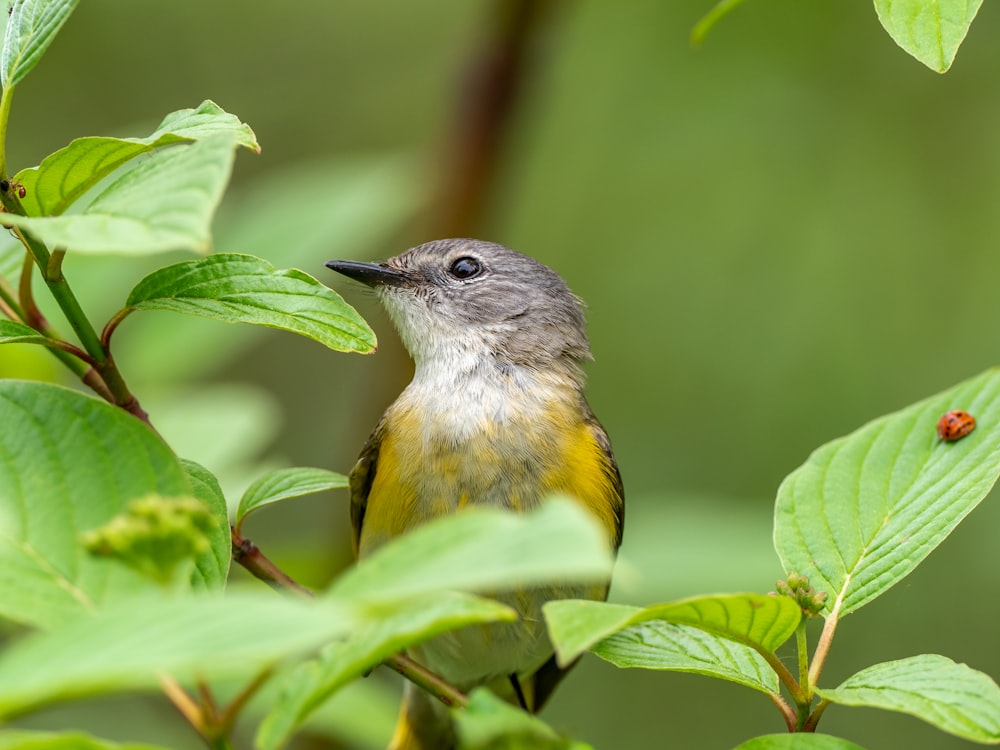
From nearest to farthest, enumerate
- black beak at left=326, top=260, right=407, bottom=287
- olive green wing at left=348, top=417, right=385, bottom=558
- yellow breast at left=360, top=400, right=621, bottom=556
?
yellow breast at left=360, top=400, right=621, bottom=556
olive green wing at left=348, top=417, right=385, bottom=558
black beak at left=326, top=260, right=407, bottom=287

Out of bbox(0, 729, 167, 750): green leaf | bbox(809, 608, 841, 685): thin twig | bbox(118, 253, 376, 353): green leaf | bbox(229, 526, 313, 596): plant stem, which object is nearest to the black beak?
bbox(229, 526, 313, 596): plant stem

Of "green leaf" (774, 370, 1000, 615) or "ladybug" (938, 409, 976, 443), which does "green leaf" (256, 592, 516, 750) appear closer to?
"green leaf" (774, 370, 1000, 615)

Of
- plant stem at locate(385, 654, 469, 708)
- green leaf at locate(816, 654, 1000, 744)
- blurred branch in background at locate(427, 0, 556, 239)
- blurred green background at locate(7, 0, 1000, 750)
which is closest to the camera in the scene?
green leaf at locate(816, 654, 1000, 744)

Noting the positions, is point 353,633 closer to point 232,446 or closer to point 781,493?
point 781,493

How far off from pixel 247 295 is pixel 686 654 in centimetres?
96

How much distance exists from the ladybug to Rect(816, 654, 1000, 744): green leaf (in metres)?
0.57

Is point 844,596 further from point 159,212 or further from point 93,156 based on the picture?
point 93,156

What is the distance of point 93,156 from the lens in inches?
72.4

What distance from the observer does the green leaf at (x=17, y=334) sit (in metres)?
1.93

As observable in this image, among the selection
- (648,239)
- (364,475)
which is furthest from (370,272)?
(648,239)

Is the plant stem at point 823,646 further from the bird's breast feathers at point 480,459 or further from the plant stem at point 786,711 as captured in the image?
the bird's breast feathers at point 480,459

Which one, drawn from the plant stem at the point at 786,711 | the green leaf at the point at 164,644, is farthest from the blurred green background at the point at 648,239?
the green leaf at the point at 164,644

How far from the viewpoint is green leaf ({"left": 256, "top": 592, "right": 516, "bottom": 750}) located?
147 centimetres

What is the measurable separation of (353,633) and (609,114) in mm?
6736
